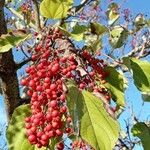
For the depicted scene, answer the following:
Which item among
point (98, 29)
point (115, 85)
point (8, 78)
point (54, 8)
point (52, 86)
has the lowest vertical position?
point (8, 78)

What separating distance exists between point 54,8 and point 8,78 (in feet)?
3.17

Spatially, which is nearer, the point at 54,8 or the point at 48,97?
the point at 48,97

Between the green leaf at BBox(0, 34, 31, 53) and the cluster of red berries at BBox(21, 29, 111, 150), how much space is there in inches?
3.7

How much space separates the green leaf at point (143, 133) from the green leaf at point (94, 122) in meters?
0.26

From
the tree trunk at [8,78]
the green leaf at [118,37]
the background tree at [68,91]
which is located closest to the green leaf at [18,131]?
the background tree at [68,91]

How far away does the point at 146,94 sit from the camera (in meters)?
1.91

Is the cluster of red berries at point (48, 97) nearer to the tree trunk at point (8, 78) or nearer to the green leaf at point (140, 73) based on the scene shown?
the green leaf at point (140, 73)

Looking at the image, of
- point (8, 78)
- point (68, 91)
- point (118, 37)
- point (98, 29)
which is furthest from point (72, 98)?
point (8, 78)

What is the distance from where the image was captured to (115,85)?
6.18ft

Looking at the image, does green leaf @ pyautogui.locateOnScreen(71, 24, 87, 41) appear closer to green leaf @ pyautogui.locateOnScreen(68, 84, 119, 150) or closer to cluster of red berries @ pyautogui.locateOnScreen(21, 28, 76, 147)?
cluster of red berries @ pyautogui.locateOnScreen(21, 28, 76, 147)

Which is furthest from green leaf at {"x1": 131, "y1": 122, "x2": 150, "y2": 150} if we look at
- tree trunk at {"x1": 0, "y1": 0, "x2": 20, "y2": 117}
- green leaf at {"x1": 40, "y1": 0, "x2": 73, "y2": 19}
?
tree trunk at {"x1": 0, "y1": 0, "x2": 20, "y2": 117}

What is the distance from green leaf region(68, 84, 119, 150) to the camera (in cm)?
140

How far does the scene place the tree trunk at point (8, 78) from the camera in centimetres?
259

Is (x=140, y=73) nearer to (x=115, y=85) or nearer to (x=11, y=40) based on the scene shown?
(x=115, y=85)
